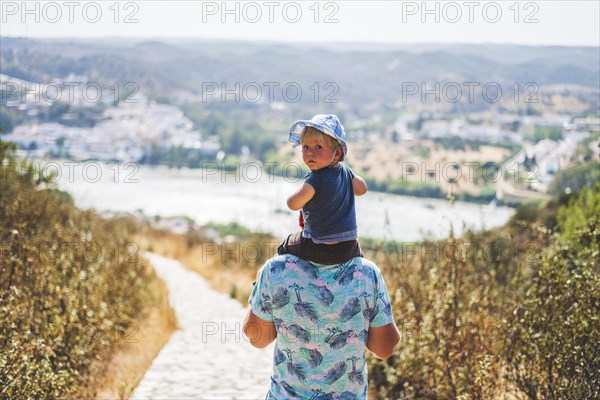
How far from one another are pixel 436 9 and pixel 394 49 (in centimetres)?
10007

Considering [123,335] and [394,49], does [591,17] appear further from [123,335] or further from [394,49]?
[394,49]

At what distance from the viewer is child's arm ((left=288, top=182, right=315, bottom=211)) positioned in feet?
7.24

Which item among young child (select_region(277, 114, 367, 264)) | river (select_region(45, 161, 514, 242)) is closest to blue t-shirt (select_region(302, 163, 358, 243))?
young child (select_region(277, 114, 367, 264))

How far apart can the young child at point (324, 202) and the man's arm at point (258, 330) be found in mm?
258

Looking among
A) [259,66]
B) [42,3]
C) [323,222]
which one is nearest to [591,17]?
[323,222]

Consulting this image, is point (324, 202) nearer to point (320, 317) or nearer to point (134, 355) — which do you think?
point (320, 317)

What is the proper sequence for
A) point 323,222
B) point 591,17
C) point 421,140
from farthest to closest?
point 421,140 → point 591,17 → point 323,222

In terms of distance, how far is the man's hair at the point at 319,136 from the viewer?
2307 millimetres

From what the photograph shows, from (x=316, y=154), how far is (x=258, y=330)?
66cm

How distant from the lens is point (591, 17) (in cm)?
657

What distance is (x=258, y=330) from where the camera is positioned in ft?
7.75

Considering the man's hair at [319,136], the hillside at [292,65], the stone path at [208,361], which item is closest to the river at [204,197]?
the hillside at [292,65]

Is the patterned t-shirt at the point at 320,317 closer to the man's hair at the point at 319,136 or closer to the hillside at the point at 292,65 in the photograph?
the man's hair at the point at 319,136

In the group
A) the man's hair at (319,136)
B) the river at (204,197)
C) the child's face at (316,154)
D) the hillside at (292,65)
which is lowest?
the river at (204,197)
